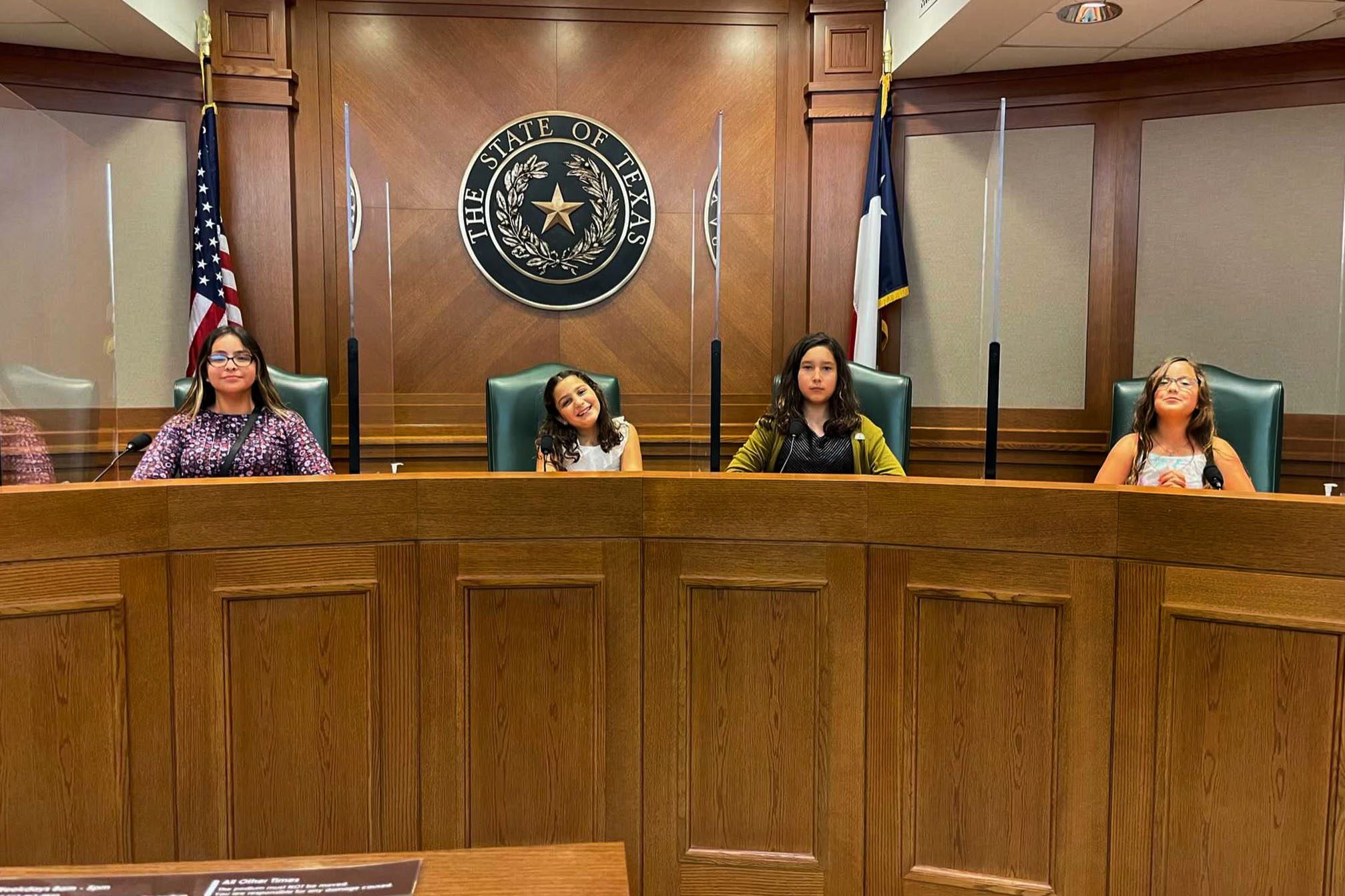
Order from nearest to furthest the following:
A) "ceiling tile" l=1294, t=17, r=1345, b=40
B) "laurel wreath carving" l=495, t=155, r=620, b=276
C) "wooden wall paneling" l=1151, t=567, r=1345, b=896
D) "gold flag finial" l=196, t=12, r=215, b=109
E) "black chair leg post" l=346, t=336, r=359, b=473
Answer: "wooden wall paneling" l=1151, t=567, r=1345, b=896, "black chair leg post" l=346, t=336, r=359, b=473, "ceiling tile" l=1294, t=17, r=1345, b=40, "gold flag finial" l=196, t=12, r=215, b=109, "laurel wreath carving" l=495, t=155, r=620, b=276

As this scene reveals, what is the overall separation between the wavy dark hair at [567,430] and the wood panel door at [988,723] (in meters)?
1.34

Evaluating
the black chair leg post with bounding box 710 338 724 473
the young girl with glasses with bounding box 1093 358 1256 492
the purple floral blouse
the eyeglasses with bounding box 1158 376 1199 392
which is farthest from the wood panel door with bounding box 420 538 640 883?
the eyeglasses with bounding box 1158 376 1199 392

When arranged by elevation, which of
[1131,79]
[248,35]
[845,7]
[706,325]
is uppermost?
[845,7]

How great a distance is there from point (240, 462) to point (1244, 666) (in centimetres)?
223

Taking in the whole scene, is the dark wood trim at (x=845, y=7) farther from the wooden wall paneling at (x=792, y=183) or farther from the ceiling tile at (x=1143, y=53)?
the ceiling tile at (x=1143, y=53)

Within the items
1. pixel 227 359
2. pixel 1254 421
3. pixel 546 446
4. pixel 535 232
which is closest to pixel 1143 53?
pixel 1254 421

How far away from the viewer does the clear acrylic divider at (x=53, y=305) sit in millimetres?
2219

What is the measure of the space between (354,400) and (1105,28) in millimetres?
2698

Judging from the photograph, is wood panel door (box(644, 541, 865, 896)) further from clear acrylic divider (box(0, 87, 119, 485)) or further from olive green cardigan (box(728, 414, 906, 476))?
clear acrylic divider (box(0, 87, 119, 485))

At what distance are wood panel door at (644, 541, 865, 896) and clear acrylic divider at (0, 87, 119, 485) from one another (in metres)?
1.50

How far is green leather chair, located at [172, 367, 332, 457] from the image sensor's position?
292 cm

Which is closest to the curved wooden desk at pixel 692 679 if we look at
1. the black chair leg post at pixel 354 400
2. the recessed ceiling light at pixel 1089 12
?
A: the black chair leg post at pixel 354 400

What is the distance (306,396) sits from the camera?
2.93 m

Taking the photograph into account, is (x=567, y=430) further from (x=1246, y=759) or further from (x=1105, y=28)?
(x=1105, y=28)
